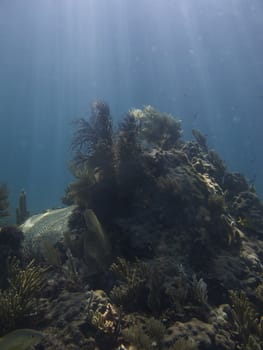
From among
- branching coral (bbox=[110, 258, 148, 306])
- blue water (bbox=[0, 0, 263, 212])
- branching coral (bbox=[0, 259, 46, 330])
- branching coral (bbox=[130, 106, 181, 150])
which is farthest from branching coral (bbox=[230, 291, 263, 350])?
blue water (bbox=[0, 0, 263, 212])

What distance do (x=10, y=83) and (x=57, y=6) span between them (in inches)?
1380

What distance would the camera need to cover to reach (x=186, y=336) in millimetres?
4738

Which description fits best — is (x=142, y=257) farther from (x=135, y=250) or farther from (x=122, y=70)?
→ (x=122, y=70)

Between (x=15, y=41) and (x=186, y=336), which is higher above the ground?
(x=15, y=41)

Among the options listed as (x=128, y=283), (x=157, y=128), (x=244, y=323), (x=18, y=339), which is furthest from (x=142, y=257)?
(x=157, y=128)

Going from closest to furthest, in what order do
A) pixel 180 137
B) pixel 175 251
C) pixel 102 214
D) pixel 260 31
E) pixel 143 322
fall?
pixel 143 322 → pixel 175 251 → pixel 102 214 → pixel 180 137 → pixel 260 31

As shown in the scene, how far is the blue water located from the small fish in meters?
32.3

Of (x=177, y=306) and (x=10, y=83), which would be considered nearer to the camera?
(x=177, y=306)

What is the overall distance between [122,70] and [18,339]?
3120 inches

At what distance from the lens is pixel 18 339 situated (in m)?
3.83

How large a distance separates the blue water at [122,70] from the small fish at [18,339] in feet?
106

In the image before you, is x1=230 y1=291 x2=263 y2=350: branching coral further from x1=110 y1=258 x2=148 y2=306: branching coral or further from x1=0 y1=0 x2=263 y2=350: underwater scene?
x1=110 y1=258 x2=148 y2=306: branching coral

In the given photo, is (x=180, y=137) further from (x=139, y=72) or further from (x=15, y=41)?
(x=139, y=72)

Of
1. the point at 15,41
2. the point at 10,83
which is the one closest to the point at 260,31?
the point at 15,41
